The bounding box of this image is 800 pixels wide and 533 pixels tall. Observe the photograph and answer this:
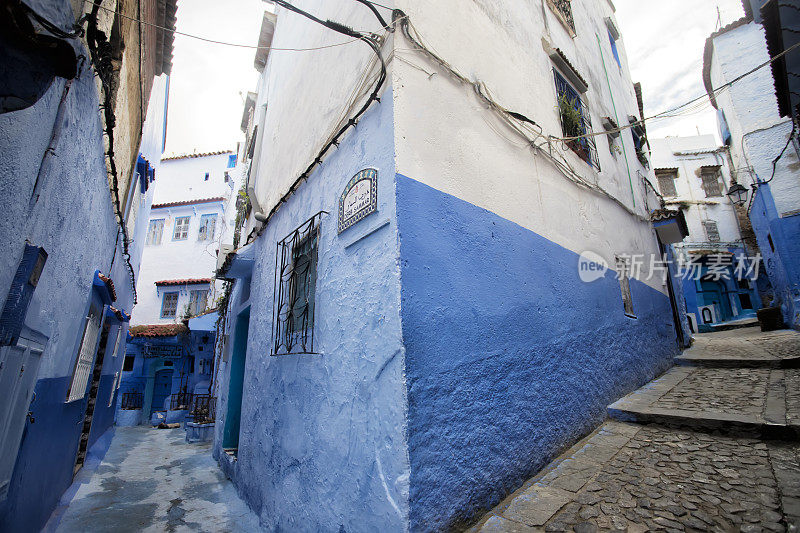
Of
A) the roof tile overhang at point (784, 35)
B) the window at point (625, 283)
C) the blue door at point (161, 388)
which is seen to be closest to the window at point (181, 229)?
the blue door at point (161, 388)

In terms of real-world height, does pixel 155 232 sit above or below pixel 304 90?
above

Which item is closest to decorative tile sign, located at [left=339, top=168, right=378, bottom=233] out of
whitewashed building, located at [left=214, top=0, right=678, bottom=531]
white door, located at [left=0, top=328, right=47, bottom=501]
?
whitewashed building, located at [left=214, top=0, right=678, bottom=531]

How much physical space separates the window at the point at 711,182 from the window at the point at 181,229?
29969 millimetres

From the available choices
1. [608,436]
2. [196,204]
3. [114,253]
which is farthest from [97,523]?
[196,204]

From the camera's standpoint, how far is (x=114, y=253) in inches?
259

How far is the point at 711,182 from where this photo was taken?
20781 mm

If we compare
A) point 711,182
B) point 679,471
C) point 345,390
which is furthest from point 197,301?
point 711,182

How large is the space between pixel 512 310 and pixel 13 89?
3.42 metres

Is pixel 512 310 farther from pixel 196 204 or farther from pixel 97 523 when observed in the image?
pixel 196 204

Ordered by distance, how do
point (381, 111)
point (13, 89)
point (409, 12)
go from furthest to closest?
1. point (409, 12)
2. point (381, 111)
3. point (13, 89)

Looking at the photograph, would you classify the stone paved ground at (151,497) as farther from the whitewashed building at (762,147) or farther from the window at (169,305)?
the whitewashed building at (762,147)

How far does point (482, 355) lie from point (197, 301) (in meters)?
18.5

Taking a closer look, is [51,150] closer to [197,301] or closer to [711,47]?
[197,301]

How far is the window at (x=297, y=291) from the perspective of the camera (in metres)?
3.59
